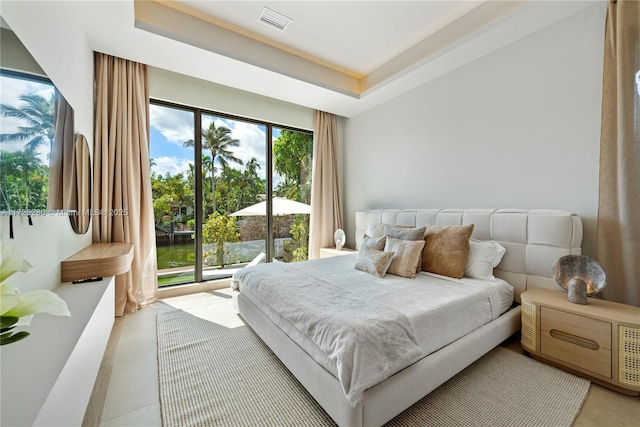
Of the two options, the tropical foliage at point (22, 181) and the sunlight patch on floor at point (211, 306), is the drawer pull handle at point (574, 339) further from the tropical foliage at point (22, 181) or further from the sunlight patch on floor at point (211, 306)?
the tropical foliage at point (22, 181)

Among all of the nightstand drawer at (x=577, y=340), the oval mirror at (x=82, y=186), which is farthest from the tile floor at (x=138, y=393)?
Result: the oval mirror at (x=82, y=186)

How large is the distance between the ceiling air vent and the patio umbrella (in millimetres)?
2326

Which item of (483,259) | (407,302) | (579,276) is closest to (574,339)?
(579,276)

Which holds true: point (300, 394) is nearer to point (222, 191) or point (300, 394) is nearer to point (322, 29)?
point (222, 191)

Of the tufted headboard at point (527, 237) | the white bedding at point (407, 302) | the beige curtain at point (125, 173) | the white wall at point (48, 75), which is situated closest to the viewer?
the white wall at point (48, 75)

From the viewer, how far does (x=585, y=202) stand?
212cm

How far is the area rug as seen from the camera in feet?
4.58

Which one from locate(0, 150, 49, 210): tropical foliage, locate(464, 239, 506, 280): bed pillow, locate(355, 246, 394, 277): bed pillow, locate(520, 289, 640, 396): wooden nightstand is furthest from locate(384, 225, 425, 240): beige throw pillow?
locate(0, 150, 49, 210): tropical foliage

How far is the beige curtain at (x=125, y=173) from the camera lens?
2.73 m

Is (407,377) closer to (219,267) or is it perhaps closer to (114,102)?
(219,267)

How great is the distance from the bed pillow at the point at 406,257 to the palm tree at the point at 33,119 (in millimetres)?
2453

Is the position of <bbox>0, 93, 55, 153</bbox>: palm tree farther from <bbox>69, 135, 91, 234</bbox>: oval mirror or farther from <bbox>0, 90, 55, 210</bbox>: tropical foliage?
<bbox>69, 135, 91, 234</bbox>: oval mirror

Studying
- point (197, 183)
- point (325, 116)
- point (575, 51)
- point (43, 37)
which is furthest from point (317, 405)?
point (325, 116)

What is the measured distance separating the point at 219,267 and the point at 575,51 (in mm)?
4580
